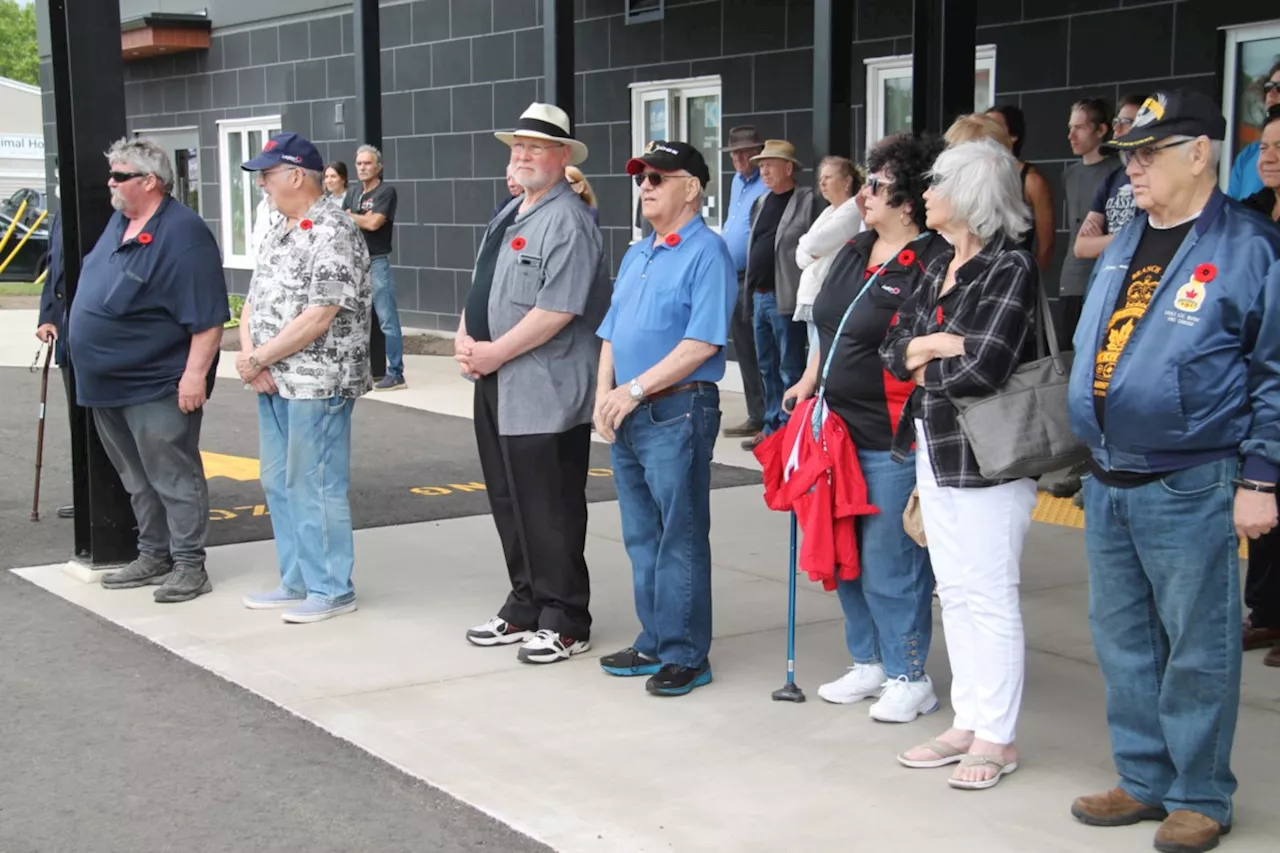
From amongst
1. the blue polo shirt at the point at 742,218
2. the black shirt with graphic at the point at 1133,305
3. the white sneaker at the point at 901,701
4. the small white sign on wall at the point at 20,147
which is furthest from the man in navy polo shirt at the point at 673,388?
the small white sign on wall at the point at 20,147

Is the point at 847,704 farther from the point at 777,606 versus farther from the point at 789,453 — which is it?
the point at 777,606

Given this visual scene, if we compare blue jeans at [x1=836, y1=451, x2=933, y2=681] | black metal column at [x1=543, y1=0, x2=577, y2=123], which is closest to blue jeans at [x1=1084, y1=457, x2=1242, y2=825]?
blue jeans at [x1=836, y1=451, x2=933, y2=681]

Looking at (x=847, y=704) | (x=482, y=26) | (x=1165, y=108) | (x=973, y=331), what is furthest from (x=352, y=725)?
(x=482, y=26)

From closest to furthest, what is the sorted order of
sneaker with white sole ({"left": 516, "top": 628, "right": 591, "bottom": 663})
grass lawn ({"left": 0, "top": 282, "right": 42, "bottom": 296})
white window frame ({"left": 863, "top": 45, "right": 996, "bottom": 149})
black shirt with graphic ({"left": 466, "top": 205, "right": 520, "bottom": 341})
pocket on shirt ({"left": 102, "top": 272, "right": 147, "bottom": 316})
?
sneaker with white sole ({"left": 516, "top": 628, "right": 591, "bottom": 663}), black shirt with graphic ({"left": 466, "top": 205, "right": 520, "bottom": 341}), pocket on shirt ({"left": 102, "top": 272, "right": 147, "bottom": 316}), white window frame ({"left": 863, "top": 45, "right": 996, "bottom": 149}), grass lawn ({"left": 0, "top": 282, "right": 42, "bottom": 296})

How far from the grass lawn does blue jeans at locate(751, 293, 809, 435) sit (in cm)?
1808

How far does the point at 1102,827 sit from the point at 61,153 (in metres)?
5.27

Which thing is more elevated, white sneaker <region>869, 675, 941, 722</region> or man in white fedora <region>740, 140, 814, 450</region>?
man in white fedora <region>740, 140, 814, 450</region>

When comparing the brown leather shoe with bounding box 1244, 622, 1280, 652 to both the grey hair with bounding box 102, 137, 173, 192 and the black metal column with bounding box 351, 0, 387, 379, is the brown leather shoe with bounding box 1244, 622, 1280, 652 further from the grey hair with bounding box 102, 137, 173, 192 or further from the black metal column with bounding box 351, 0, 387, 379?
the black metal column with bounding box 351, 0, 387, 379

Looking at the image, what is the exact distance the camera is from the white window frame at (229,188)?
20.4 metres

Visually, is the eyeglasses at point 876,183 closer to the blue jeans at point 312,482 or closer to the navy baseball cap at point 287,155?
the navy baseball cap at point 287,155

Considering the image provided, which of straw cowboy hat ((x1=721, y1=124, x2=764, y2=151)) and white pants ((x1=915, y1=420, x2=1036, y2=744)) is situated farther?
straw cowboy hat ((x1=721, y1=124, x2=764, y2=151))

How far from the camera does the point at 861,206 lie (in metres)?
5.02

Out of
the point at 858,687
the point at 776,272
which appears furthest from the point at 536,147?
the point at 776,272

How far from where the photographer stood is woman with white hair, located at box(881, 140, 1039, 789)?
432 centimetres
